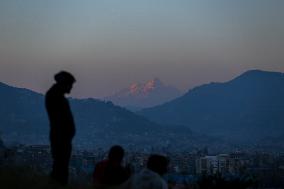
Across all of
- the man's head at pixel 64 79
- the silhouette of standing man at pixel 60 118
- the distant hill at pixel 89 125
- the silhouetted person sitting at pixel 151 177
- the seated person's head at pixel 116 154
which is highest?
the distant hill at pixel 89 125

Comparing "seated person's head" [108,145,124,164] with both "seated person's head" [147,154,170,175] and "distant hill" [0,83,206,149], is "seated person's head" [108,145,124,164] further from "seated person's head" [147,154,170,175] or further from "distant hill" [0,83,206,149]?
"distant hill" [0,83,206,149]

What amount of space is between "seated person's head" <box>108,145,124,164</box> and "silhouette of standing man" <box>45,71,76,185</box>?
608mm

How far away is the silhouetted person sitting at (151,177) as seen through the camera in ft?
28.0

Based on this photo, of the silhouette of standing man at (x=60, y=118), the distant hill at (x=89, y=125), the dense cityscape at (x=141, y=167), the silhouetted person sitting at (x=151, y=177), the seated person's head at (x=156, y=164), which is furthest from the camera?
the distant hill at (x=89, y=125)

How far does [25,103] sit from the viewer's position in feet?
321

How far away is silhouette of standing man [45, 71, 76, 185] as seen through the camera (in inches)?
380

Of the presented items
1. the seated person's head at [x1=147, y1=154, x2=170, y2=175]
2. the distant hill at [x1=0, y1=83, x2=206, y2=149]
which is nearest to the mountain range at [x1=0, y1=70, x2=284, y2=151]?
the distant hill at [x1=0, y1=83, x2=206, y2=149]

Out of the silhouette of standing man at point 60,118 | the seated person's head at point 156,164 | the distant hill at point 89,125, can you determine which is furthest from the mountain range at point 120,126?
the seated person's head at point 156,164

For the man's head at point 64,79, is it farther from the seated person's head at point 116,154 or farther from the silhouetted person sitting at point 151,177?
the silhouetted person sitting at point 151,177

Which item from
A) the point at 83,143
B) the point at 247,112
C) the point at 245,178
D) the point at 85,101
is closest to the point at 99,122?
the point at 85,101

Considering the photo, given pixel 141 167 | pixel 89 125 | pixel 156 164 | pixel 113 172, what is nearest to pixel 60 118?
pixel 113 172

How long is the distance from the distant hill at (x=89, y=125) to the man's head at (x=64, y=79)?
Answer: 64.2 meters

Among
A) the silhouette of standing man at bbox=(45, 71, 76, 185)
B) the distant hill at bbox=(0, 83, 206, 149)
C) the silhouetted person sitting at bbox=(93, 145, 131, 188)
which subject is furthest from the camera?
the distant hill at bbox=(0, 83, 206, 149)

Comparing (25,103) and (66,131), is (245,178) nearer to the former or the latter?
(66,131)
